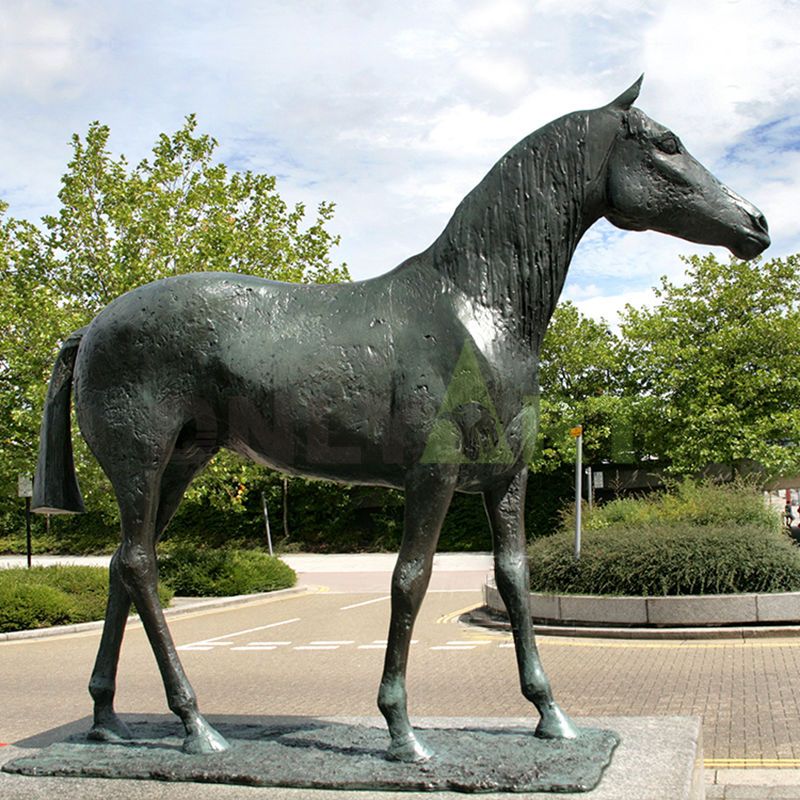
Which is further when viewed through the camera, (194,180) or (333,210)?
(333,210)

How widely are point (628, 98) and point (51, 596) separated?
41.6ft

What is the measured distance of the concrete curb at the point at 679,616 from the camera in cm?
1172

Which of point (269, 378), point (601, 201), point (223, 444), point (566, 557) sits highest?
point (601, 201)

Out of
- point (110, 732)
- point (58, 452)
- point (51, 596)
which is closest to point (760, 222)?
point (58, 452)

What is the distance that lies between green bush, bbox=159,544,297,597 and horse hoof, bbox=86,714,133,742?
46.7 feet

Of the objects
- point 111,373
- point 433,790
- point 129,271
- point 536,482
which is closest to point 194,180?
point 129,271

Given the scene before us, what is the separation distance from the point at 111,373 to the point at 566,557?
393 inches

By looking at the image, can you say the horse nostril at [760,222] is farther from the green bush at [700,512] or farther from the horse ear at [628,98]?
the green bush at [700,512]

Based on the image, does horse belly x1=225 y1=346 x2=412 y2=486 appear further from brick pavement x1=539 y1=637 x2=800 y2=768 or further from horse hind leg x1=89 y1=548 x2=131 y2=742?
brick pavement x1=539 y1=637 x2=800 y2=768

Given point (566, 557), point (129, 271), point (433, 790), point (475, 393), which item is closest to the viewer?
point (433, 790)

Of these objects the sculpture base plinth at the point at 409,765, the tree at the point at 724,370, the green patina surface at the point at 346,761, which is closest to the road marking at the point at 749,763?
the sculpture base plinth at the point at 409,765

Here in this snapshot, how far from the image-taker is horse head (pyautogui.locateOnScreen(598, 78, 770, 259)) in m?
4.29

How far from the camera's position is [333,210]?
841 inches

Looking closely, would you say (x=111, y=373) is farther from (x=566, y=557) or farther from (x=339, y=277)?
(x=339, y=277)
